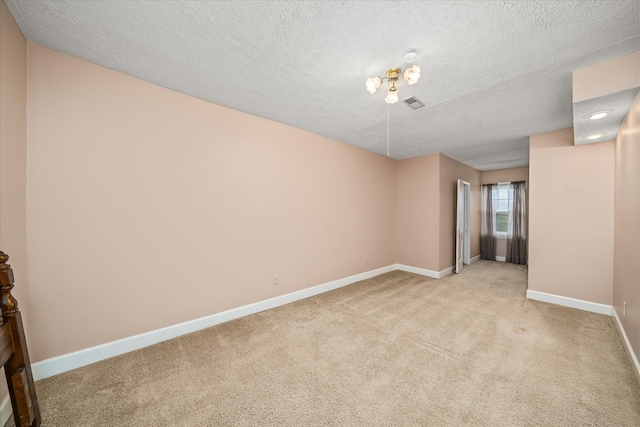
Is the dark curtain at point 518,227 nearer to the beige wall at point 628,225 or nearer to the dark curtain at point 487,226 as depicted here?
the dark curtain at point 487,226

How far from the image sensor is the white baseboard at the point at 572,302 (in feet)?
10.2

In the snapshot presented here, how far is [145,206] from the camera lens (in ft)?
7.64

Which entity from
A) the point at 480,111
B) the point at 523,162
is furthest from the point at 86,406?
the point at 523,162

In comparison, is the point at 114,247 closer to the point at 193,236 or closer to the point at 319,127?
the point at 193,236

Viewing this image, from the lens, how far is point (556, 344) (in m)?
2.40

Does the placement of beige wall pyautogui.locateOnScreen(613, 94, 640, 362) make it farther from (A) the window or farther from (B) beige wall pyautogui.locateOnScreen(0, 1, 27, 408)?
(B) beige wall pyautogui.locateOnScreen(0, 1, 27, 408)

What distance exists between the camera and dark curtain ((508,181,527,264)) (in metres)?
5.97

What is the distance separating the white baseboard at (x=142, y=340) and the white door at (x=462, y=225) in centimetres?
361

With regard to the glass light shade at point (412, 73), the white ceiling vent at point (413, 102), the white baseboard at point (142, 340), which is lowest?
the white baseboard at point (142, 340)

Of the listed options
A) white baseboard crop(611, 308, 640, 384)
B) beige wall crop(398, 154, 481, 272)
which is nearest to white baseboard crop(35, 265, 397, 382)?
beige wall crop(398, 154, 481, 272)

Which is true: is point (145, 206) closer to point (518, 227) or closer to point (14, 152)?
point (14, 152)

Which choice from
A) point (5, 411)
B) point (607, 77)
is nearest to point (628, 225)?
point (607, 77)

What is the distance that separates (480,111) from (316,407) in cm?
348

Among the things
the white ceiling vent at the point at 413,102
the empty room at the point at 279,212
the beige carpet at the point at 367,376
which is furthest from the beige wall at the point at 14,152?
the white ceiling vent at the point at 413,102
